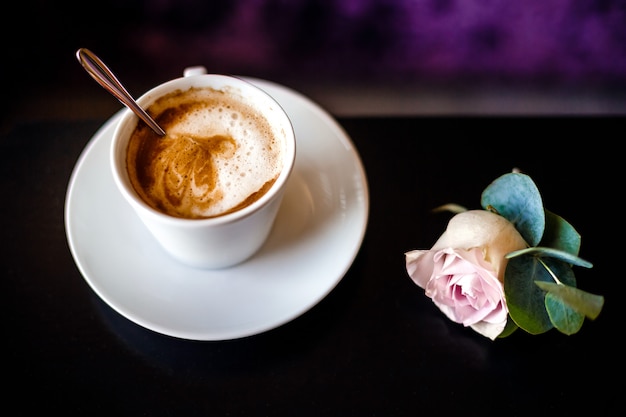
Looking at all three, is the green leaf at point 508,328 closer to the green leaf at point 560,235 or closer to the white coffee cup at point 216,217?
the green leaf at point 560,235

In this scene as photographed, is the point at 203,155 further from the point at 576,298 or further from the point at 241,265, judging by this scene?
the point at 576,298

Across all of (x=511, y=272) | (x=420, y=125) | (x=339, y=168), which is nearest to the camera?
(x=511, y=272)

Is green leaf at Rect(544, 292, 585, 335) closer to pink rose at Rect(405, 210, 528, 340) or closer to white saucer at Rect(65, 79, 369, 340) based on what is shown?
pink rose at Rect(405, 210, 528, 340)

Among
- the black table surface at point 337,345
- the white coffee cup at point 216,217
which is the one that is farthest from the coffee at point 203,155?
the black table surface at point 337,345

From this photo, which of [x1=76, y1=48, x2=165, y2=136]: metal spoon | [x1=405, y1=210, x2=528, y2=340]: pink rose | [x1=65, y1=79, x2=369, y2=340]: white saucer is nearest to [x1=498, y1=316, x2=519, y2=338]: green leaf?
[x1=405, y1=210, x2=528, y2=340]: pink rose

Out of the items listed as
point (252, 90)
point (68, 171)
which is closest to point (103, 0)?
point (68, 171)

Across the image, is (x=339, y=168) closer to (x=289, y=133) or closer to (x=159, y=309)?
(x=289, y=133)
